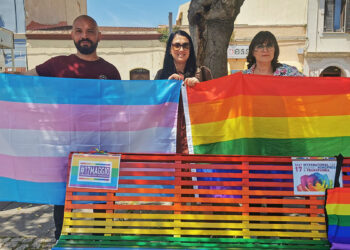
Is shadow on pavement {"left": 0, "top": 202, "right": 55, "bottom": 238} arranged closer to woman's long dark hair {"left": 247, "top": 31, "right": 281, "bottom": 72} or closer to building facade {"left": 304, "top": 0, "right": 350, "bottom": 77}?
woman's long dark hair {"left": 247, "top": 31, "right": 281, "bottom": 72}

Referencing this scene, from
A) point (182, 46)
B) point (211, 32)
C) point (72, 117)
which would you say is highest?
point (211, 32)

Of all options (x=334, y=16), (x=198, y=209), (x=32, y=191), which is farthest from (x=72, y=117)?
(x=334, y=16)

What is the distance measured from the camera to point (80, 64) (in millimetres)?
2721

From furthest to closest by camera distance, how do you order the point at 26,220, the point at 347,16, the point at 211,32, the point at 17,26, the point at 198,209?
the point at 347,16 → the point at 17,26 → the point at 211,32 → the point at 26,220 → the point at 198,209

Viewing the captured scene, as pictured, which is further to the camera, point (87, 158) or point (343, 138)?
point (343, 138)

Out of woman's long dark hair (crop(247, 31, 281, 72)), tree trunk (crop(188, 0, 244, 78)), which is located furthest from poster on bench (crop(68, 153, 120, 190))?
tree trunk (crop(188, 0, 244, 78))

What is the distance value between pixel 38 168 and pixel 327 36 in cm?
1662

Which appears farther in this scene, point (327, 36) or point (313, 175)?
point (327, 36)

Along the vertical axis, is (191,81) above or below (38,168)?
above

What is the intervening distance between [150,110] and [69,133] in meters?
0.83

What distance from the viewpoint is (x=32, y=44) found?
14.0 m

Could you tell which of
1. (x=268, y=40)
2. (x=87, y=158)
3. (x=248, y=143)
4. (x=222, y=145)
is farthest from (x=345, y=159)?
(x=87, y=158)

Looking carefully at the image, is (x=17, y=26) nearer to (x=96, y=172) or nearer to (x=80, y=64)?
(x=80, y=64)

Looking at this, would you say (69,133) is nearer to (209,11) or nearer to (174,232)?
(174,232)
